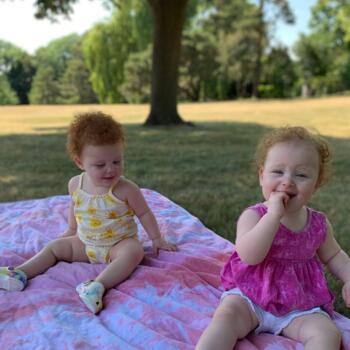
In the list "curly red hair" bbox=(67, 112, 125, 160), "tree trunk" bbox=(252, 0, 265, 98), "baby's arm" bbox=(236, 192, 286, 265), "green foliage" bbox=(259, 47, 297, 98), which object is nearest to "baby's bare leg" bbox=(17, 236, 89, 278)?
"curly red hair" bbox=(67, 112, 125, 160)

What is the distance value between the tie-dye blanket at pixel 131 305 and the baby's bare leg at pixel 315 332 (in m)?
0.05

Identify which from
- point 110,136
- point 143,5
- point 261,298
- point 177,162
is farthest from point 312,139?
point 143,5

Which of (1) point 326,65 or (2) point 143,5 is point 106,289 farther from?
(1) point 326,65

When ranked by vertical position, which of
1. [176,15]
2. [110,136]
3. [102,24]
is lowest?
[110,136]

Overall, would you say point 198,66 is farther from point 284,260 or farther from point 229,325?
point 229,325

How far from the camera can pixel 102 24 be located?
122ft

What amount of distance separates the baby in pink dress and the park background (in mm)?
559

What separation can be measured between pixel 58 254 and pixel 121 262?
18.6 inches

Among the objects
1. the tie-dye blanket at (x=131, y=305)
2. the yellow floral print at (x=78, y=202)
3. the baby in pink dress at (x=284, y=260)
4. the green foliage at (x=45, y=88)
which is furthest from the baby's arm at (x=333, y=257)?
the green foliage at (x=45, y=88)

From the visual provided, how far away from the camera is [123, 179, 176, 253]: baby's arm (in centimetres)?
268

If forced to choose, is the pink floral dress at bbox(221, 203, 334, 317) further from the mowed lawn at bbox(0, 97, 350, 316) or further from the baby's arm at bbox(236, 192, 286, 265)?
the mowed lawn at bbox(0, 97, 350, 316)

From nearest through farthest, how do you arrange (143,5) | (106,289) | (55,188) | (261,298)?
(261,298) → (106,289) → (55,188) → (143,5)

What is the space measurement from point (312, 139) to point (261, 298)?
2.29 feet

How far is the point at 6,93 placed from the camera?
154ft
